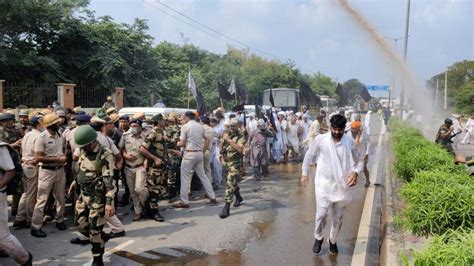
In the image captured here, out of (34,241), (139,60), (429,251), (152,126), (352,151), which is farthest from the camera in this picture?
(139,60)

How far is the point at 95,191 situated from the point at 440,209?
12.2ft

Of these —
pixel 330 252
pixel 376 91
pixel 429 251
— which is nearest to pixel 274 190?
pixel 330 252

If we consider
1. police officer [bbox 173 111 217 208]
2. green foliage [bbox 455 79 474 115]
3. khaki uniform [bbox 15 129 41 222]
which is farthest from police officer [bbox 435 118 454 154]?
green foliage [bbox 455 79 474 115]

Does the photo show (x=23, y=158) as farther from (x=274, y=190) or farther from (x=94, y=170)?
(x=274, y=190)

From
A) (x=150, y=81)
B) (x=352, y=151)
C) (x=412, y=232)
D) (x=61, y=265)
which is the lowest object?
(x=61, y=265)

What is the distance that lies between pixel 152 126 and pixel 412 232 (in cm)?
438

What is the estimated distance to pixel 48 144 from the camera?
5945mm

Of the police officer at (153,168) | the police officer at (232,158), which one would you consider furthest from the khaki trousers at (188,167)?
the police officer at (153,168)

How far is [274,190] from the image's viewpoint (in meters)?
9.58

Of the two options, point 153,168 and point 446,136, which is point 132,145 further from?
point 446,136

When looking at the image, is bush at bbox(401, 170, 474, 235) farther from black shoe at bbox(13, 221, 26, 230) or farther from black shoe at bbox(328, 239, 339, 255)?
black shoe at bbox(13, 221, 26, 230)

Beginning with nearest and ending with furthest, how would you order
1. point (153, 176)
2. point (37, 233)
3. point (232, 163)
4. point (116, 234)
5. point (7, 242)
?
point (7, 242)
point (37, 233)
point (116, 234)
point (153, 176)
point (232, 163)

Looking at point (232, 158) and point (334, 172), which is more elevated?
point (334, 172)

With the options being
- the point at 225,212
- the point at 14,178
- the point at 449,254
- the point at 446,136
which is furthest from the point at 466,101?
the point at 14,178
